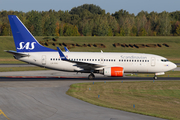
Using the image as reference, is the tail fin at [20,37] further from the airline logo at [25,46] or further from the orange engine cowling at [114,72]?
the orange engine cowling at [114,72]

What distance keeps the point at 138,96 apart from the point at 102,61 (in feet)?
42.2

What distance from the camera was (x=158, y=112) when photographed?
19547mm

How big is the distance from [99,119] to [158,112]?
5.00 metres

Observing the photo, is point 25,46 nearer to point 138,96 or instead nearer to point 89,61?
point 89,61

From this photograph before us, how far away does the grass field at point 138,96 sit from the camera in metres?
20.4

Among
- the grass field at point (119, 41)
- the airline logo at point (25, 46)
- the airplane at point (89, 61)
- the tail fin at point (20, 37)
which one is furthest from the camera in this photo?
the grass field at point (119, 41)

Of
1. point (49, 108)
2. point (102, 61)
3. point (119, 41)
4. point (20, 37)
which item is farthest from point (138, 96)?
point (119, 41)

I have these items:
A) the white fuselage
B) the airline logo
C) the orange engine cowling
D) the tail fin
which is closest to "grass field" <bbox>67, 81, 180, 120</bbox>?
the orange engine cowling

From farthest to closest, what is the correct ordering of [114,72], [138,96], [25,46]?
[25,46], [114,72], [138,96]

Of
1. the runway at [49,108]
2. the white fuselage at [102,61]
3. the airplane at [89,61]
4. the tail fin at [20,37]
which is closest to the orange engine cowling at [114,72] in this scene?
the airplane at [89,61]

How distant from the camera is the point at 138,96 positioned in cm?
2617

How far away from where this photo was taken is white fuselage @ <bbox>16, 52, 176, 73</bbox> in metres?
38.3

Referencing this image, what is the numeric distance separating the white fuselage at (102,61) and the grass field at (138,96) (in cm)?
498

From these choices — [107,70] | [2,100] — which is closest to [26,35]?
[107,70]
